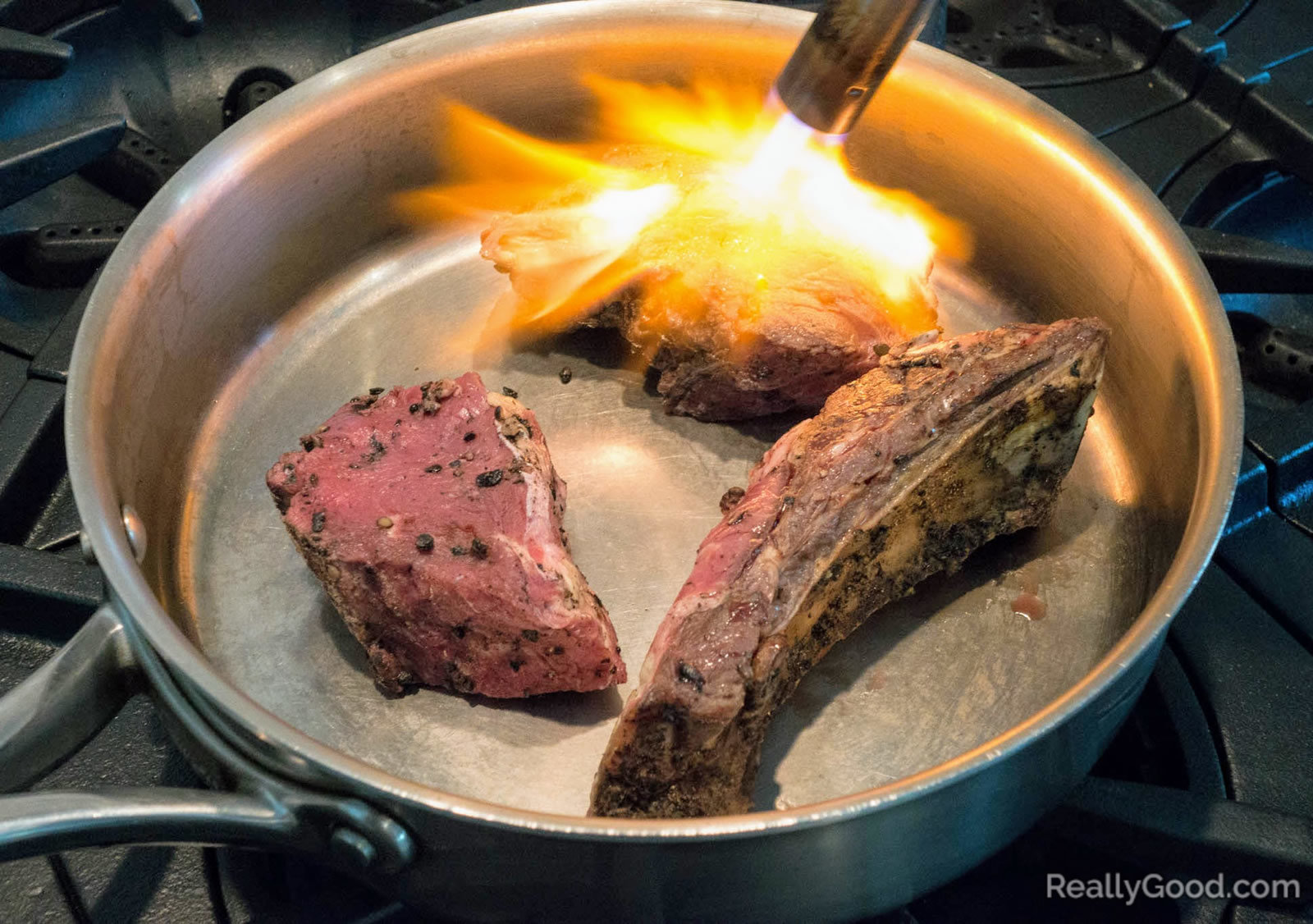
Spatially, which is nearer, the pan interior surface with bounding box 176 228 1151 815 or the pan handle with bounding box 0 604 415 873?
the pan handle with bounding box 0 604 415 873

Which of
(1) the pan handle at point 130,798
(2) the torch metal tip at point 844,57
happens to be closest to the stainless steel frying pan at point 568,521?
(1) the pan handle at point 130,798

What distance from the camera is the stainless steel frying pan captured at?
1158mm

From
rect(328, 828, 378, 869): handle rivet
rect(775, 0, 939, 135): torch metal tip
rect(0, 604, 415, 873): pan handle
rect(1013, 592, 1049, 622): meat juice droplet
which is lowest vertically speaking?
rect(0, 604, 415, 873): pan handle

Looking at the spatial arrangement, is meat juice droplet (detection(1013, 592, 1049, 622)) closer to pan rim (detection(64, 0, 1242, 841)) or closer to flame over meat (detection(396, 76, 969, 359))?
pan rim (detection(64, 0, 1242, 841))

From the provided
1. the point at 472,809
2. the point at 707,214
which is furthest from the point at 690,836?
the point at 707,214

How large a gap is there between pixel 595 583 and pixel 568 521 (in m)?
0.13

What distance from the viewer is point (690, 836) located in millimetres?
1061

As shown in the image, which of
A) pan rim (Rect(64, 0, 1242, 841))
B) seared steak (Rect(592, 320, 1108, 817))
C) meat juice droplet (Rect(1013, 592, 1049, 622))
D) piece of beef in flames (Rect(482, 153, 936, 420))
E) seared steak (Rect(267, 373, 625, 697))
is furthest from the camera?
piece of beef in flames (Rect(482, 153, 936, 420))

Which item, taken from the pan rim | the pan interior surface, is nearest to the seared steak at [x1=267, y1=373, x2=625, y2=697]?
the pan interior surface

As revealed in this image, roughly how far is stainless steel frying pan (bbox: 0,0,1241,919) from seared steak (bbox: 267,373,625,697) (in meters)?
0.08

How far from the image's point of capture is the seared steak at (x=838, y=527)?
1.31 metres

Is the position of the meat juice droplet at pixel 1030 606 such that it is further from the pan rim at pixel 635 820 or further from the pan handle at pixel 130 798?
the pan handle at pixel 130 798

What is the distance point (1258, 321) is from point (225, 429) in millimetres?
1884

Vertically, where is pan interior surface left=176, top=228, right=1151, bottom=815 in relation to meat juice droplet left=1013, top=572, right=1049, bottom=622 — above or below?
below
